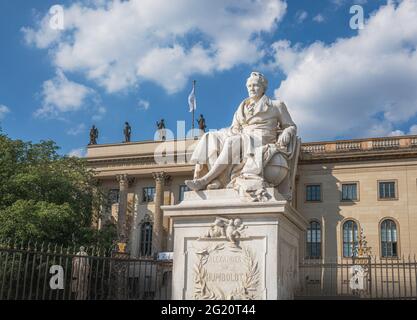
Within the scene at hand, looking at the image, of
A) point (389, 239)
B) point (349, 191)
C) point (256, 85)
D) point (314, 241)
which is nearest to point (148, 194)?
point (314, 241)

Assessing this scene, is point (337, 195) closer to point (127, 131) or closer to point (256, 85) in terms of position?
point (127, 131)

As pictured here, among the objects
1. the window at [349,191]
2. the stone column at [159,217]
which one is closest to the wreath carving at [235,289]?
the window at [349,191]

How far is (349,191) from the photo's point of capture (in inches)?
1932

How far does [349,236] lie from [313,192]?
4954 millimetres

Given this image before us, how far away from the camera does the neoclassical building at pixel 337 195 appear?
46.8 m

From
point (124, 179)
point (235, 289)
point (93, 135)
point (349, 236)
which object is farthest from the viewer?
point (93, 135)

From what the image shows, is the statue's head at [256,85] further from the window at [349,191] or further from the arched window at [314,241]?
the window at [349,191]

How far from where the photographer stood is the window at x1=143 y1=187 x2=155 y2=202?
55688 millimetres

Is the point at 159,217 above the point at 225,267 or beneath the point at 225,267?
above

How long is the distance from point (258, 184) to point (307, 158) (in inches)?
1694

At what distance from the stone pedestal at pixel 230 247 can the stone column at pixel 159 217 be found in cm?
4355

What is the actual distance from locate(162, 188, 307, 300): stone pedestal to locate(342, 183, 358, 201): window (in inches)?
1666
